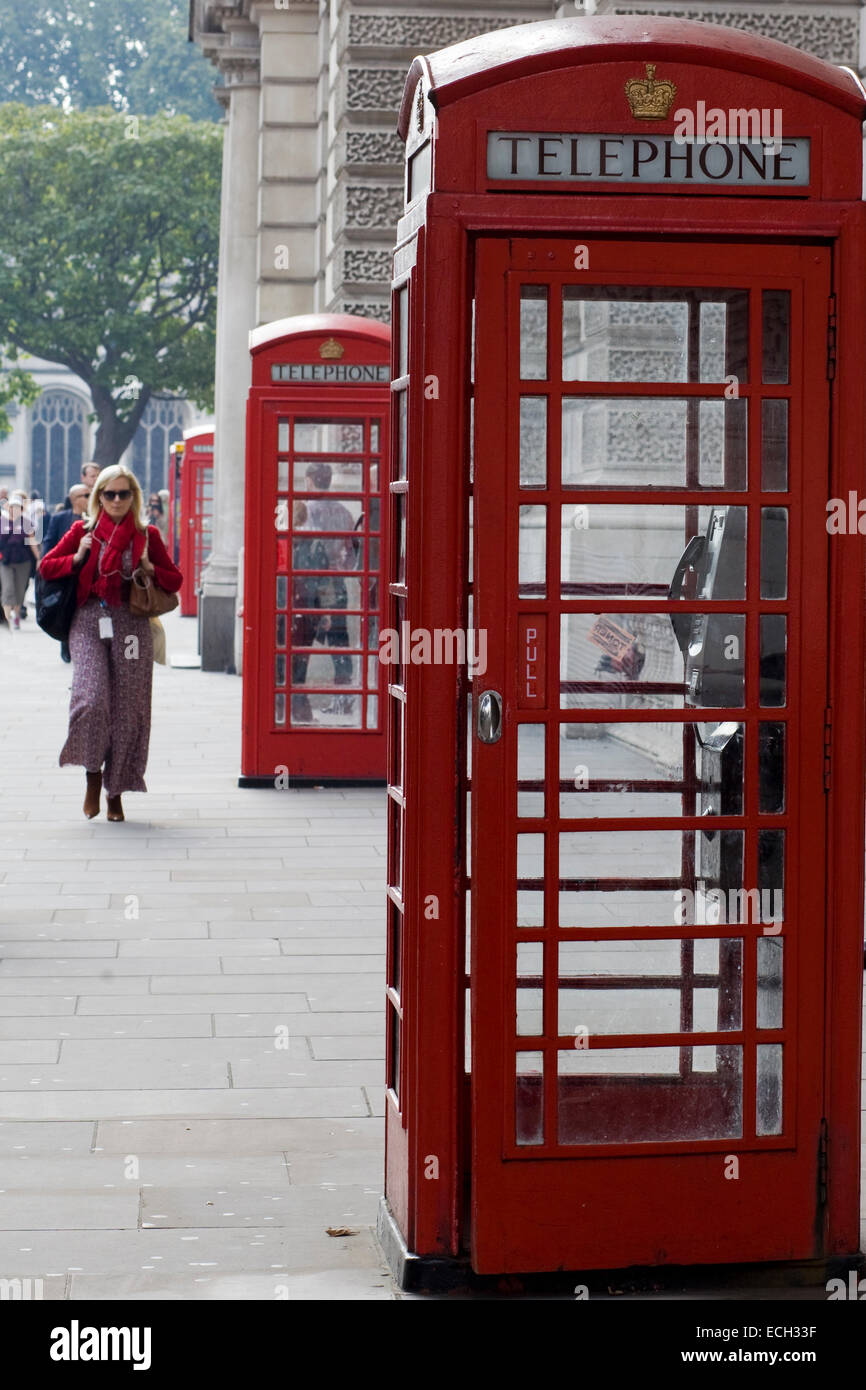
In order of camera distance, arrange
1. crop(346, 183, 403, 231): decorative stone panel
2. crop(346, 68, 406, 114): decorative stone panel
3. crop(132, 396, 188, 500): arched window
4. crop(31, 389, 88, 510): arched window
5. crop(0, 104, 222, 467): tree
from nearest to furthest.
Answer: crop(346, 68, 406, 114): decorative stone panel, crop(346, 183, 403, 231): decorative stone panel, crop(0, 104, 222, 467): tree, crop(132, 396, 188, 500): arched window, crop(31, 389, 88, 510): arched window

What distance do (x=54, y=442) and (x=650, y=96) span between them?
6495cm

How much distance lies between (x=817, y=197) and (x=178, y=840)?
6.19 m

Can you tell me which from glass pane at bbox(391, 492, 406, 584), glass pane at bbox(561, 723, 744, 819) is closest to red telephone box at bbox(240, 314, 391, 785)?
glass pane at bbox(391, 492, 406, 584)

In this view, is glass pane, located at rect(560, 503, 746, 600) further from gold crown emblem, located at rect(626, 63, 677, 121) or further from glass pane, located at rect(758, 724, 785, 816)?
gold crown emblem, located at rect(626, 63, 677, 121)

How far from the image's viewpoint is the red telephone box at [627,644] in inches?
153

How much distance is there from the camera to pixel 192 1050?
5.88 meters

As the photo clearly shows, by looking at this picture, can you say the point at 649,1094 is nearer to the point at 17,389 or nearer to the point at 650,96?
the point at 650,96

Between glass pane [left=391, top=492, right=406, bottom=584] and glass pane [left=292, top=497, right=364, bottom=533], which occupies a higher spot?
glass pane [left=292, top=497, right=364, bottom=533]

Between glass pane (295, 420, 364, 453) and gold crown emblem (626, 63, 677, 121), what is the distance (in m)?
7.23

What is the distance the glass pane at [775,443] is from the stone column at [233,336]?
16.2m

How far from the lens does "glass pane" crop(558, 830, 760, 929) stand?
405 centimetres

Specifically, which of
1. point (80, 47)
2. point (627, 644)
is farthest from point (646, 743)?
point (80, 47)

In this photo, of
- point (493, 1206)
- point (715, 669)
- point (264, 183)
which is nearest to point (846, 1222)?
point (493, 1206)

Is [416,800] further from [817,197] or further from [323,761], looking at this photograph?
[323,761]
